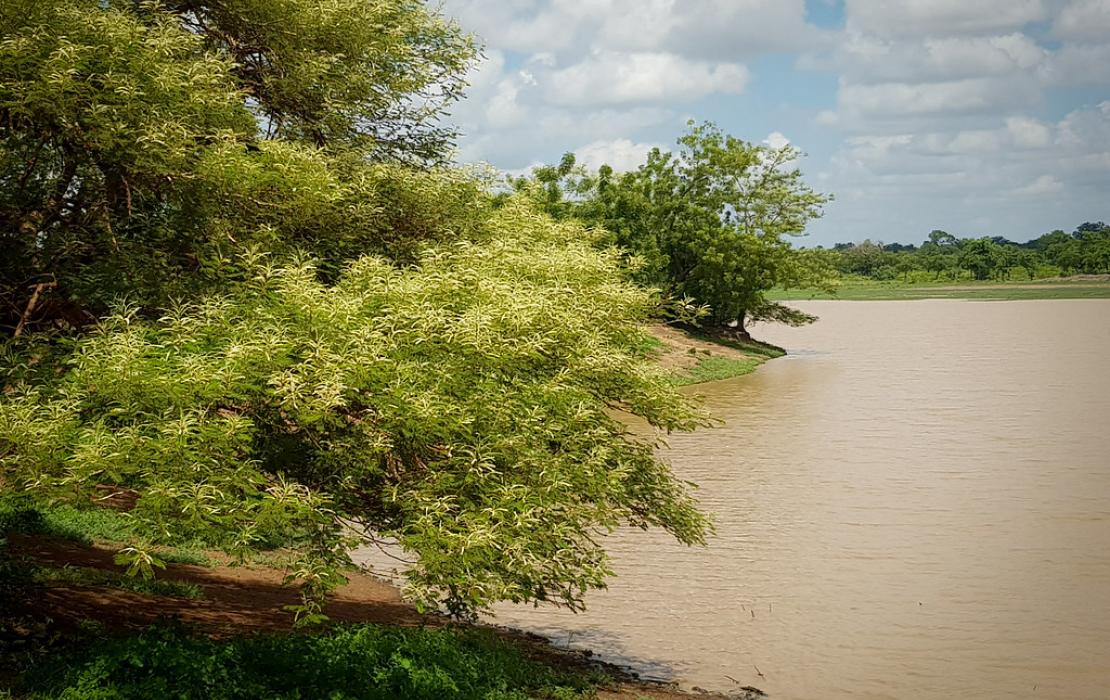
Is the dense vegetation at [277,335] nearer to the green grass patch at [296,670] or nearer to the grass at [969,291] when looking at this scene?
the green grass patch at [296,670]

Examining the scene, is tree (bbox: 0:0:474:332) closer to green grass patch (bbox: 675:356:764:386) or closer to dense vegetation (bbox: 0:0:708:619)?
dense vegetation (bbox: 0:0:708:619)

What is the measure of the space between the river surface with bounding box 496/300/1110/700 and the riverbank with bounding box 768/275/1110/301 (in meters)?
69.2

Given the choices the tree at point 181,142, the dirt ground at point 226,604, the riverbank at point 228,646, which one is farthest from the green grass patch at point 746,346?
the tree at point 181,142

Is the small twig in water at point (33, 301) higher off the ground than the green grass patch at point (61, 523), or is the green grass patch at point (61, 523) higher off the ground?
the small twig in water at point (33, 301)

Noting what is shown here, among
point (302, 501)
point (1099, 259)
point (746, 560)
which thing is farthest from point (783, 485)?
point (1099, 259)

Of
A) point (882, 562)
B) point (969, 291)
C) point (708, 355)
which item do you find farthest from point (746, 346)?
point (969, 291)

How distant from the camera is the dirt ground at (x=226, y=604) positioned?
36.4 feet

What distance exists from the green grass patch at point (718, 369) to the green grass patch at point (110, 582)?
30.3 meters

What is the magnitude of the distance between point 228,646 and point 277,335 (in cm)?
291

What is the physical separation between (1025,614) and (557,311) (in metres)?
9.08

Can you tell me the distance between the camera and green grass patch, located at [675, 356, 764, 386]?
145 feet

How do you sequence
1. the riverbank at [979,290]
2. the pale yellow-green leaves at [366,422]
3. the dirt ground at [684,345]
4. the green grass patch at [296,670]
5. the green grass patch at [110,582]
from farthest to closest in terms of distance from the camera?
the riverbank at [979,290] < the dirt ground at [684,345] < the green grass patch at [110,582] < the green grass patch at [296,670] < the pale yellow-green leaves at [366,422]

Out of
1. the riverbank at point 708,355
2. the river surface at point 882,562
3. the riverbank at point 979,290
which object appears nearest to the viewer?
the river surface at point 882,562

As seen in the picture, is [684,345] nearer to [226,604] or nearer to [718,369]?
[718,369]
